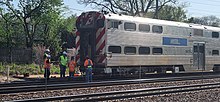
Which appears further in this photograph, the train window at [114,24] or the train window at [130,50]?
the train window at [130,50]

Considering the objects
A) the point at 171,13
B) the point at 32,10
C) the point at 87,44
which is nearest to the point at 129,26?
the point at 87,44

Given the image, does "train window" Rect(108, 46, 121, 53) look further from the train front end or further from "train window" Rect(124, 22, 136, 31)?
"train window" Rect(124, 22, 136, 31)

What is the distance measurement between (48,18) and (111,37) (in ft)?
71.2

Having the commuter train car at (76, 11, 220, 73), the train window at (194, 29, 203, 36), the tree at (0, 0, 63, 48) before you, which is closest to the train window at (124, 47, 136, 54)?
the commuter train car at (76, 11, 220, 73)

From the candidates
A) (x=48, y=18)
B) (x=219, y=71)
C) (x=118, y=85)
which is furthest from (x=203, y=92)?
(x=48, y=18)

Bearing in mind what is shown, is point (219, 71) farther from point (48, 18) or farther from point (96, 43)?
point (48, 18)

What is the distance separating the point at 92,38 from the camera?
19641 millimetres

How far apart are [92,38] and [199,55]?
9.25 metres

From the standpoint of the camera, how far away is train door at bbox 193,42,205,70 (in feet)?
80.2

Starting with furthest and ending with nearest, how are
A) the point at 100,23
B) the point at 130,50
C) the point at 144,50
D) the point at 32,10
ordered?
the point at 32,10, the point at 144,50, the point at 130,50, the point at 100,23

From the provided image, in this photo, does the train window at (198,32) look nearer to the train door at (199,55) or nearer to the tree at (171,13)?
the train door at (199,55)

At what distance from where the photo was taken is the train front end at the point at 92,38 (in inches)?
739

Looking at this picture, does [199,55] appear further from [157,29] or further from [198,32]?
[157,29]

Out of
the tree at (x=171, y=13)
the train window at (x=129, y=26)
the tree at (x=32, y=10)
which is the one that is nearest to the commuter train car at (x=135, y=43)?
the train window at (x=129, y=26)
